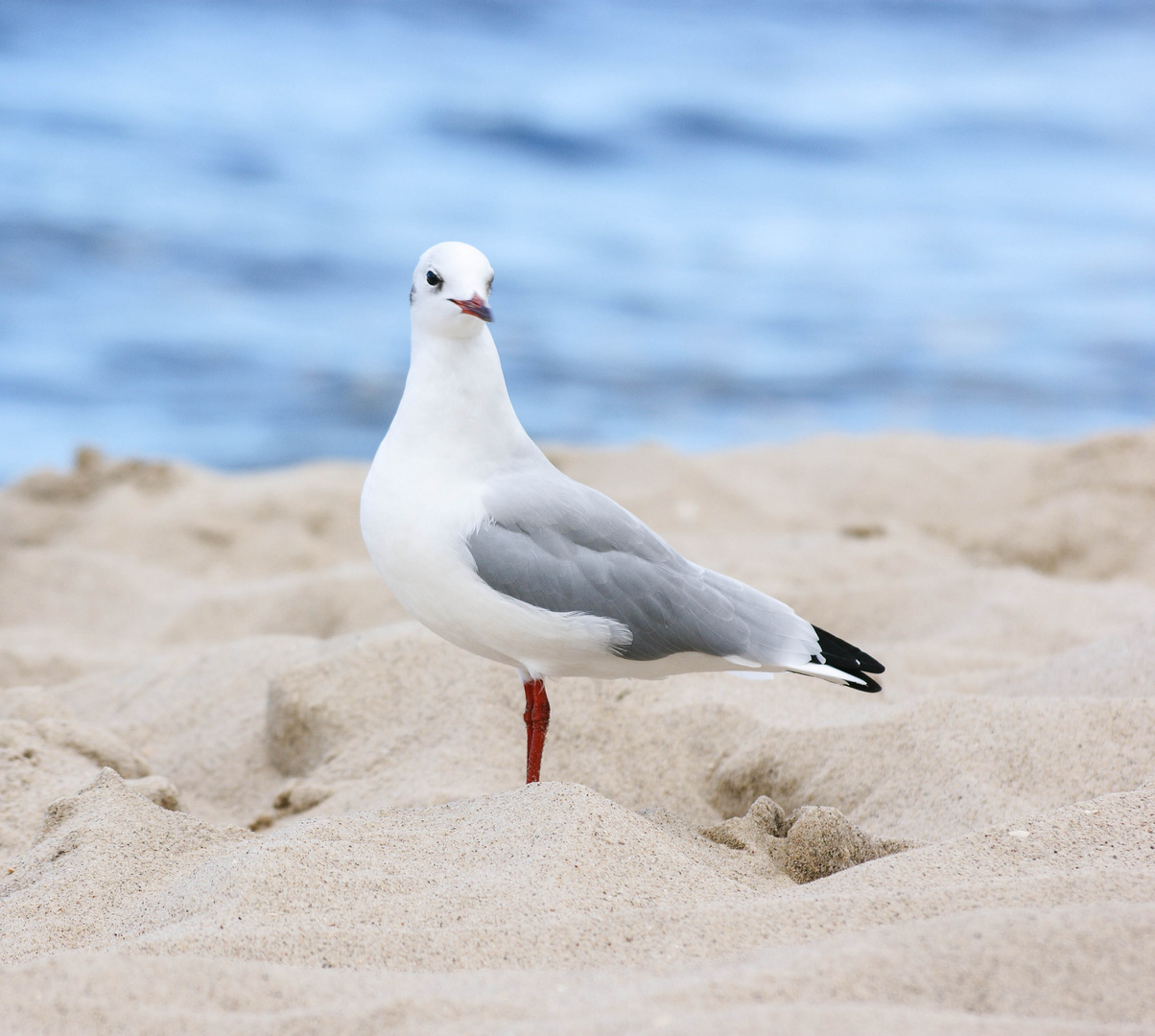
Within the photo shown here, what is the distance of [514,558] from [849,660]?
0.80 meters

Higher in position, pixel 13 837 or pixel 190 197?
pixel 190 197

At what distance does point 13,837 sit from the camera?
9.00 feet

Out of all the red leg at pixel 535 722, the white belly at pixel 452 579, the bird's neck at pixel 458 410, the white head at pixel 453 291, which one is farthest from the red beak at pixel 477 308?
the red leg at pixel 535 722

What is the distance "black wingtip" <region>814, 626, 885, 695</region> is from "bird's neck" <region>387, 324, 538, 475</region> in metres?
0.81

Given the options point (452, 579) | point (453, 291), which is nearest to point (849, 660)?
point (452, 579)

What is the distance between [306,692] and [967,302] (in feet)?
31.2

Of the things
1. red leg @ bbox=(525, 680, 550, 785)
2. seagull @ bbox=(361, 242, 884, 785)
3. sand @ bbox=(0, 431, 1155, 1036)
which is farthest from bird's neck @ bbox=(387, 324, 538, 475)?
sand @ bbox=(0, 431, 1155, 1036)

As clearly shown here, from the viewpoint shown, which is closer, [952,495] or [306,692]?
[306,692]

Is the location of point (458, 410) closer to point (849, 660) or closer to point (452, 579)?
point (452, 579)

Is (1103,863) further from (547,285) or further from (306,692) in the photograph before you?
(547,285)

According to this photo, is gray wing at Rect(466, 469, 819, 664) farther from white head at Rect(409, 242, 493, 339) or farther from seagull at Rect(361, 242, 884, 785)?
white head at Rect(409, 242, 493, 339)

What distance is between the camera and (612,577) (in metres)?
2.69

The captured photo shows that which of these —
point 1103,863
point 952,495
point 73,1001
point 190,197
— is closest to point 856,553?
point 952,495

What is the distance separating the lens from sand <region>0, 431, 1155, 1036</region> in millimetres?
1668
